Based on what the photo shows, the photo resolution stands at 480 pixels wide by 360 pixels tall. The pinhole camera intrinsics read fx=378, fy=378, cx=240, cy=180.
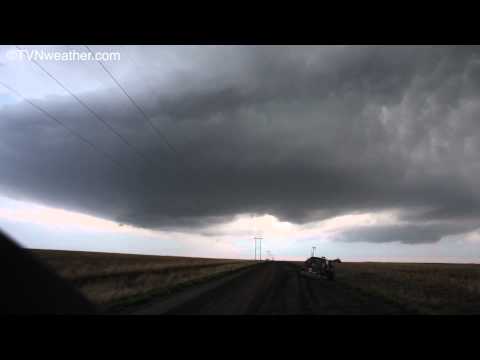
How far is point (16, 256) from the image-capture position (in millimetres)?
2166

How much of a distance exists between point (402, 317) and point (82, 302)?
163 inches
